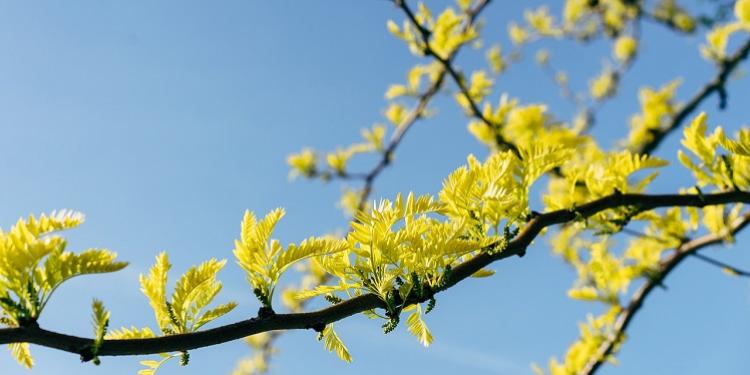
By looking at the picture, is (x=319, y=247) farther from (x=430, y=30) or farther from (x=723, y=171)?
(x=430, y=30)

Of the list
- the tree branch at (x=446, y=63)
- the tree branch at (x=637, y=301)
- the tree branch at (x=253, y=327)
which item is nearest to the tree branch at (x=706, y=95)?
the tree branch at (x=637, y=301)

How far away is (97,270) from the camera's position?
43.2 inches

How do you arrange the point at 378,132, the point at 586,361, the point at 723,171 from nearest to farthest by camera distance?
the point at 723,171
the point at 586,361
the point at 378,132

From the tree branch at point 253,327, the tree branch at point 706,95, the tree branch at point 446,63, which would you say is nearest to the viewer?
the tree branch at point 253,327

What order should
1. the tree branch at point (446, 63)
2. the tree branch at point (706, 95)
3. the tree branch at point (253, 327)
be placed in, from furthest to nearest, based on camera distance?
the tree branch at point (706, 95)
the tree branch at point (446, 63)
the tree branch at point (253, 327)

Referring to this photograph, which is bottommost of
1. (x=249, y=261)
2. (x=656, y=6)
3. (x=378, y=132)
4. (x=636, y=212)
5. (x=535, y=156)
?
(x=249, y=261)

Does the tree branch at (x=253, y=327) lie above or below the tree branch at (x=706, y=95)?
below

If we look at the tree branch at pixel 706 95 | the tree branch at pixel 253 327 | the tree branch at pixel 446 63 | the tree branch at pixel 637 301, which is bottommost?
the tree branch at pixel 253 327

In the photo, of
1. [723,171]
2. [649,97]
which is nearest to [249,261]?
[723,171]

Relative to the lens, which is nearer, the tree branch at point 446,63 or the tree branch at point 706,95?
the tree branch at point 446,63

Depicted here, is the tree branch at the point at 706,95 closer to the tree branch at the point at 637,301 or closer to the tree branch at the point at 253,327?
the tree branch at the point at 637,301

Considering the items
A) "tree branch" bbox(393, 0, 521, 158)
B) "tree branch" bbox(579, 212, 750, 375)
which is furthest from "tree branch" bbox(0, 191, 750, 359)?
"tree branch" bbox(579, 212, 750, 375)

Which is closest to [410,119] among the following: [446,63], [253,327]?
[446,63]

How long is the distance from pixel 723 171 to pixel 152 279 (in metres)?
1.52
